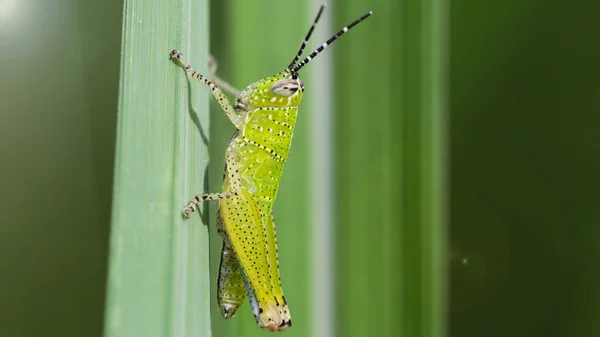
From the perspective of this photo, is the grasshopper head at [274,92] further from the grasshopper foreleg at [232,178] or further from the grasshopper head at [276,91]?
the grasshopper foreleg at [232,178]

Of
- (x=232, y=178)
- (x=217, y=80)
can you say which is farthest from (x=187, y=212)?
(x=217, y=80)

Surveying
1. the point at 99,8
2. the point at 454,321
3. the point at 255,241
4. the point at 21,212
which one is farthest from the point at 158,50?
the point at 454,321

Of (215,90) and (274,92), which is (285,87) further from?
(215,90)

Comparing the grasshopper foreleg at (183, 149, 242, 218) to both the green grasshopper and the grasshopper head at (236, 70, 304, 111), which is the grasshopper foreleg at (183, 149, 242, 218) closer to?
the green grasshopper

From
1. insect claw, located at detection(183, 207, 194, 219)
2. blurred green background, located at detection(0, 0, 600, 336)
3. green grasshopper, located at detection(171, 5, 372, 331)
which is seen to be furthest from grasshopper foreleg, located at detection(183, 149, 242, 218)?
insect claw, located at detection(183, 207, 194, 219)

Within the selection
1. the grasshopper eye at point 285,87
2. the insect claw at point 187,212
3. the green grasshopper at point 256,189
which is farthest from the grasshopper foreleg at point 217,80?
the insect claw at point 187,212

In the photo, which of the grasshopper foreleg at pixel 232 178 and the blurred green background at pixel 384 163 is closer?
the blurred green background at pixel 384 163

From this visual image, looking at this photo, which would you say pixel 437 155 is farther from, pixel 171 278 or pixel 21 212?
pixel 21 212

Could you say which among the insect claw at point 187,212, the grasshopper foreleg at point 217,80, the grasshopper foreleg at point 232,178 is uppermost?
the grasshopper foreleg at point 217,80
